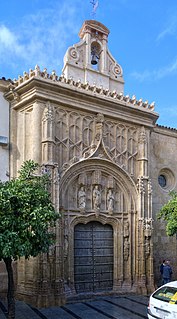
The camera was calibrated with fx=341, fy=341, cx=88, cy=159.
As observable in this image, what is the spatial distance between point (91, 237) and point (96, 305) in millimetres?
2399

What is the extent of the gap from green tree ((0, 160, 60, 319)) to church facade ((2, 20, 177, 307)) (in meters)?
3.17

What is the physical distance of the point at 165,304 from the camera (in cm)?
780

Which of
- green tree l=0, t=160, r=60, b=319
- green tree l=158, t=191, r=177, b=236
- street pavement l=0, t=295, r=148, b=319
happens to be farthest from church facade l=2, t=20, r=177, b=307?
green tree l=0, t=160, r=60, b=319

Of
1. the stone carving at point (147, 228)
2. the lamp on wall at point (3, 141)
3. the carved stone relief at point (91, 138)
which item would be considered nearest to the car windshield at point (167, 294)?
the stone carving at point (147, 228)

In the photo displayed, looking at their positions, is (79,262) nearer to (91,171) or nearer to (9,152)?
(91,171)

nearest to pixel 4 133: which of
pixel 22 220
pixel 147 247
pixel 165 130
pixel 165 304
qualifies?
pixel 22 220

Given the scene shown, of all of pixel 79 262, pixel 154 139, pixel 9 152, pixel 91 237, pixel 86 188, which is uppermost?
pixel 154 139

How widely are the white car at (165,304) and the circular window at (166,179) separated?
25.3ft

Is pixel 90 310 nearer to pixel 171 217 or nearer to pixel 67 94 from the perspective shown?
pixel 171 217

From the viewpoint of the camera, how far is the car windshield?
7811 millimetres

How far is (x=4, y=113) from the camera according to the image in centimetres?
1201

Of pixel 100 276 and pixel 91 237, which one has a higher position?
pixel 91 237

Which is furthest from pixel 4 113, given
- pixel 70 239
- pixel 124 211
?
pixel 124 211

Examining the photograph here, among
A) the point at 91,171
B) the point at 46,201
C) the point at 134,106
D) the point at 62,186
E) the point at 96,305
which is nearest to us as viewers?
the point at 46,201
